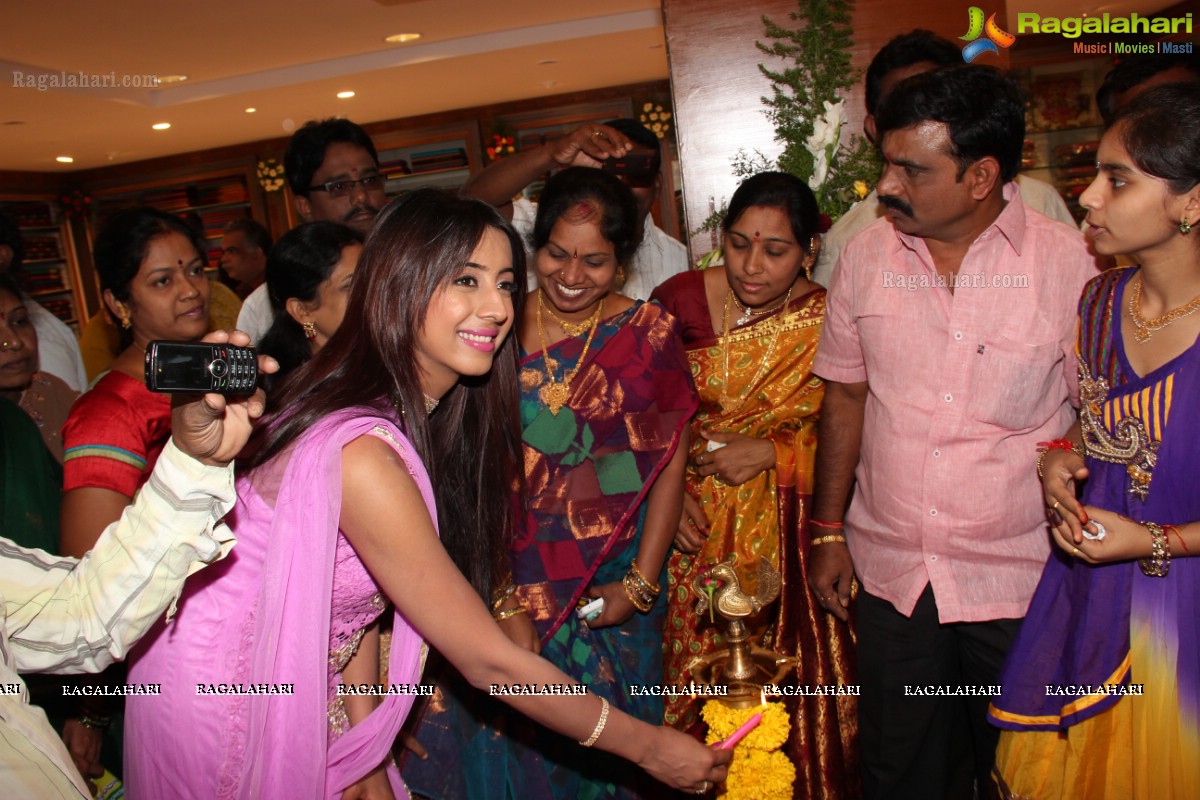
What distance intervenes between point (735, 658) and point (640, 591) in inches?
38.1

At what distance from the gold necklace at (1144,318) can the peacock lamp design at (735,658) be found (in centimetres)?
91

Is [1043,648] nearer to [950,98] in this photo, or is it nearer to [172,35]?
[950,98]

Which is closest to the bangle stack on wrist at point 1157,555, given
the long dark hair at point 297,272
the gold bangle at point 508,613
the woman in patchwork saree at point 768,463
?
the woman in patchwork saree at point 768,463

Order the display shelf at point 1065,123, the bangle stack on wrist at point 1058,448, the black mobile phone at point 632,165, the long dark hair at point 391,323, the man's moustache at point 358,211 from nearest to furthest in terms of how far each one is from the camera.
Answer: the long dark hair at point 391,323 → the bangle stack on wrist at point 1058,448 → the black mobile phone at point 632,165 → the man's moustache at point 358,211 → the display shelf at point 1065,123

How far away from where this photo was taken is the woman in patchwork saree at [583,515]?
7.17ft

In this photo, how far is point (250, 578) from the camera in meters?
1.44

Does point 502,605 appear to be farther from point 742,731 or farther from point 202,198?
point 202,198

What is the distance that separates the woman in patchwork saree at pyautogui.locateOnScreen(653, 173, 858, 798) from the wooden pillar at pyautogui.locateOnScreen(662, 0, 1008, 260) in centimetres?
64

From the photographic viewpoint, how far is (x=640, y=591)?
225cm

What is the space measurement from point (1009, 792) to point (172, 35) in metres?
5.87

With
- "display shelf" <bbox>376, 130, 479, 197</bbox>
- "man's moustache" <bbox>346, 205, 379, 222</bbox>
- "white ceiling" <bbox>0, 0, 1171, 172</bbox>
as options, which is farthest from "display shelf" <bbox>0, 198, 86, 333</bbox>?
"man's moustache" <bbox>346, 205, 379, 222</bbox>

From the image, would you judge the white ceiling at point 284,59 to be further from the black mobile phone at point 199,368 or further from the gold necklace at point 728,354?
the black mobile phone at point 199,368

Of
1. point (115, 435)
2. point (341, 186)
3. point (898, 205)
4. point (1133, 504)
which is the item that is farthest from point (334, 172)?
point (1133, 504)

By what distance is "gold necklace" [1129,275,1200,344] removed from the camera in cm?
152
